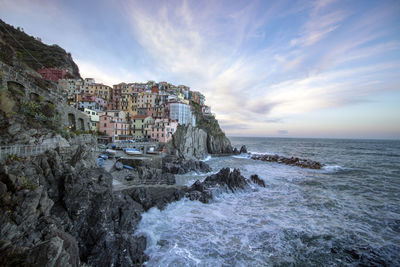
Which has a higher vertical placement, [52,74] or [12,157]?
[52,74]

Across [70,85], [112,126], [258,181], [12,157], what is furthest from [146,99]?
[12,157]

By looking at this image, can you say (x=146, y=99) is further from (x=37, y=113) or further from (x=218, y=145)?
(x=37, y=113)

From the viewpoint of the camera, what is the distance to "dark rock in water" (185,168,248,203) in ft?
63.4

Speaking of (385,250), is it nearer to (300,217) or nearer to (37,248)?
(300,217)

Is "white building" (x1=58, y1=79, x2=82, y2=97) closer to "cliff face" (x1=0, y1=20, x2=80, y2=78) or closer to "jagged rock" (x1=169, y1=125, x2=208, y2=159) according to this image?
"cliff face" (x1=0, y1=20, x2=80, y2=78)

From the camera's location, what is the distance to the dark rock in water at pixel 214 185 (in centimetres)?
1931

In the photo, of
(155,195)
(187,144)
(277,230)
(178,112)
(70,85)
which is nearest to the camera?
(277,230)

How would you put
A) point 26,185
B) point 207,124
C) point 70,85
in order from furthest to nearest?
1. point 207,124
2. point 70,85
3. point 26,185

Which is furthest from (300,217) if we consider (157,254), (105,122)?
(105,122)

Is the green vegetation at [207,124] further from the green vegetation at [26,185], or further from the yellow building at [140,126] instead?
the green vegetation at [26,185]

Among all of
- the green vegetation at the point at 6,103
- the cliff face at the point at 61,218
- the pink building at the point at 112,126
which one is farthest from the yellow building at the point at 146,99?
the cliff face at the point at 61,218

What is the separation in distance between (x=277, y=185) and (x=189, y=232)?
18345 mm

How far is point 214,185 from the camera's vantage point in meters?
22.3

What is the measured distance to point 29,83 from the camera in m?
20.5
